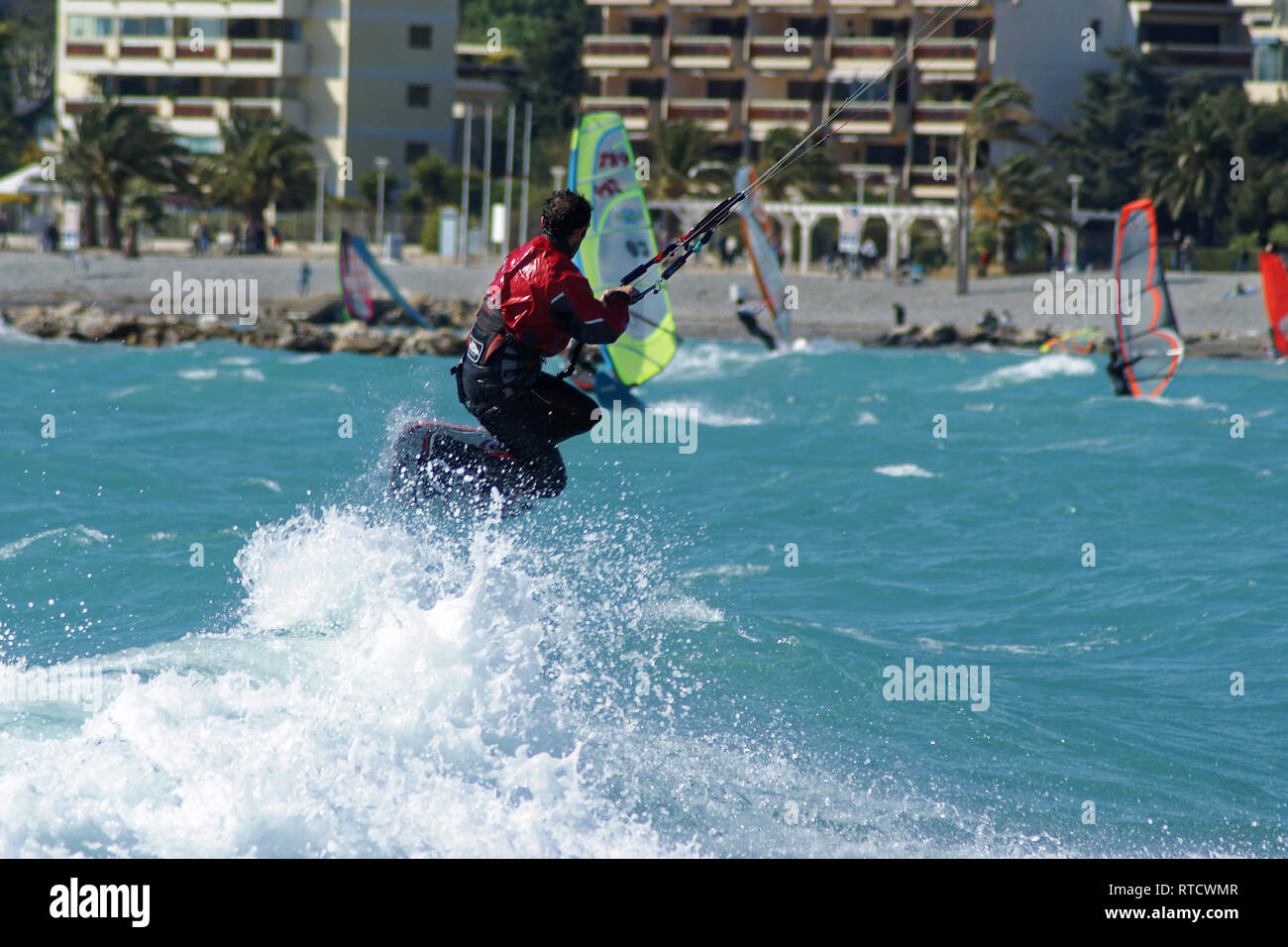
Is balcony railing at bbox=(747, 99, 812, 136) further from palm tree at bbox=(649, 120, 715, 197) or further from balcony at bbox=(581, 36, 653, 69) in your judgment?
palm tree at bbox=(649, 120, 715, 197)

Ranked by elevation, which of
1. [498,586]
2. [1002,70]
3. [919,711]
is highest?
[1002,70]

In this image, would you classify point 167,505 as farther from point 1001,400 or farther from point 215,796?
point 1001,400

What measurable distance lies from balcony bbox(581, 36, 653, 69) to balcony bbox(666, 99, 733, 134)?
7.24 feet

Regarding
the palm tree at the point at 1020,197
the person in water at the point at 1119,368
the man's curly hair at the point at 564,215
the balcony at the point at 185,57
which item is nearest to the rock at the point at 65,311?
the person in water at the point at 1119,368

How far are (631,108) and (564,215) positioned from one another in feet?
175

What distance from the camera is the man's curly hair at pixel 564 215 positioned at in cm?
686

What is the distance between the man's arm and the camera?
266 inches

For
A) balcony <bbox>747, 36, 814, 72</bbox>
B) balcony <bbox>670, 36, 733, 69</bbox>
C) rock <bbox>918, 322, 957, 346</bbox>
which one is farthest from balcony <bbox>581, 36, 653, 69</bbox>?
rock <bbox>918, 322, 957, 346</bbox>

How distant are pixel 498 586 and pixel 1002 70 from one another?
50.9 m

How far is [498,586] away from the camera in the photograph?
777 centimetres

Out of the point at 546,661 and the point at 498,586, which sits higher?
the point at 498,586

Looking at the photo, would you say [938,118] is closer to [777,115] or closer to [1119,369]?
[777,115]

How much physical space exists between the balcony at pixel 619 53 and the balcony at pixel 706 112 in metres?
2.21
